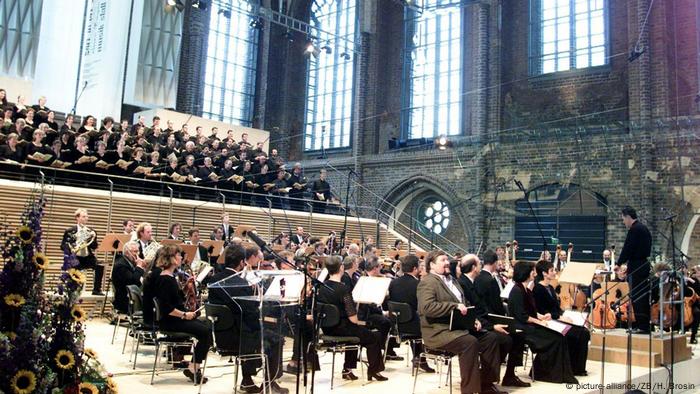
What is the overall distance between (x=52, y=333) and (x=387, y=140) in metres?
19.9

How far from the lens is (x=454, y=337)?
5.63m

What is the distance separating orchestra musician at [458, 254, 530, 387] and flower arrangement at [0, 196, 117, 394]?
416 cm

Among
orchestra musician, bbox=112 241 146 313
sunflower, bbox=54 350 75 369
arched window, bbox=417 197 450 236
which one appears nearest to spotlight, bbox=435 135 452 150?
arched window, bbox=417 197 450 236

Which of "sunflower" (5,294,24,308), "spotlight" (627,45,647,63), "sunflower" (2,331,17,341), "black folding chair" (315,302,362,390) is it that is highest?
"spotlight" (627,45,647,63)

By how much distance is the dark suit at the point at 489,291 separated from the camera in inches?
257

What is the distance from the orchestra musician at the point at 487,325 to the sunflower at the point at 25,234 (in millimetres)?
4473

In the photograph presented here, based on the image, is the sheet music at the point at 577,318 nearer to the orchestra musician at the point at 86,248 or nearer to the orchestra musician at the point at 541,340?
the orchestra musician at the point at 541,340

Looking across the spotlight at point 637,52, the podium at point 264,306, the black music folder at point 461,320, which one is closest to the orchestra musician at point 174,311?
the podium at point 264,306

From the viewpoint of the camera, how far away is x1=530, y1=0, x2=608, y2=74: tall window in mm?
18312

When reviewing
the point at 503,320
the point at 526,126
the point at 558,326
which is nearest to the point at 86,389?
the point at 503,320

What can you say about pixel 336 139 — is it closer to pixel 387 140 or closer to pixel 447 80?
pixel 387 140

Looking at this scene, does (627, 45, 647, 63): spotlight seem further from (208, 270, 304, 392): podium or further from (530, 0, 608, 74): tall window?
(208, 270, 304, 392): podium

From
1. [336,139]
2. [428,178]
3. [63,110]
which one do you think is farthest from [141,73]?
[428,178]

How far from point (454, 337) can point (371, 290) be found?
1.11 meters
